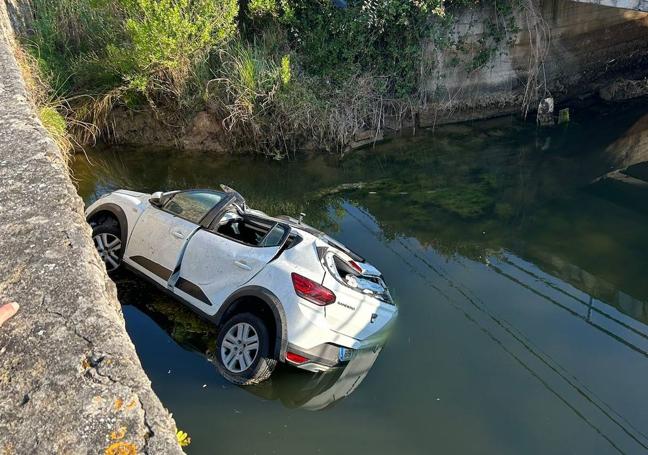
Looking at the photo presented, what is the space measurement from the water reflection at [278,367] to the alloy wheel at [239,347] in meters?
0.27

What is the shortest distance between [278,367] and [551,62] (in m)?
13.1

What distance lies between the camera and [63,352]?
103 inches

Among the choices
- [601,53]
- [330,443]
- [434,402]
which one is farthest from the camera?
[601,53]

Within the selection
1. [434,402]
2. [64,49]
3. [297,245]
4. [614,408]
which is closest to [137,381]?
[297,245]

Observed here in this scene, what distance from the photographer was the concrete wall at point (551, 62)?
14.2m

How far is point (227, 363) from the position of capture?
18.5 feet

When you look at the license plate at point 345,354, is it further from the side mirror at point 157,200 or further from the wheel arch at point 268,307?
the side mirror at point 157,200

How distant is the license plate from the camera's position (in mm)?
5621

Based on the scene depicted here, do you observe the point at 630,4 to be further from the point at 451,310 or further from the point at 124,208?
the point at 124,208

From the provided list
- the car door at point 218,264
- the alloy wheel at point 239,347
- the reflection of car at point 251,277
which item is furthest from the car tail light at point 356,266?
the alloy wheel at point 239,347

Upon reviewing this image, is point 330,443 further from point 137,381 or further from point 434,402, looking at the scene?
point 137,381

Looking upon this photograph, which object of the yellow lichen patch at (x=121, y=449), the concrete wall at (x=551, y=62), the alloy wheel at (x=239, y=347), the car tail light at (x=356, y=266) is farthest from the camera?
the concrete wall at (x=551, y=62)

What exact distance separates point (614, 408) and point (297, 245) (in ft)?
11.5

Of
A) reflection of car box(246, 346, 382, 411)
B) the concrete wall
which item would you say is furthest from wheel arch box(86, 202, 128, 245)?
the concrete wall
